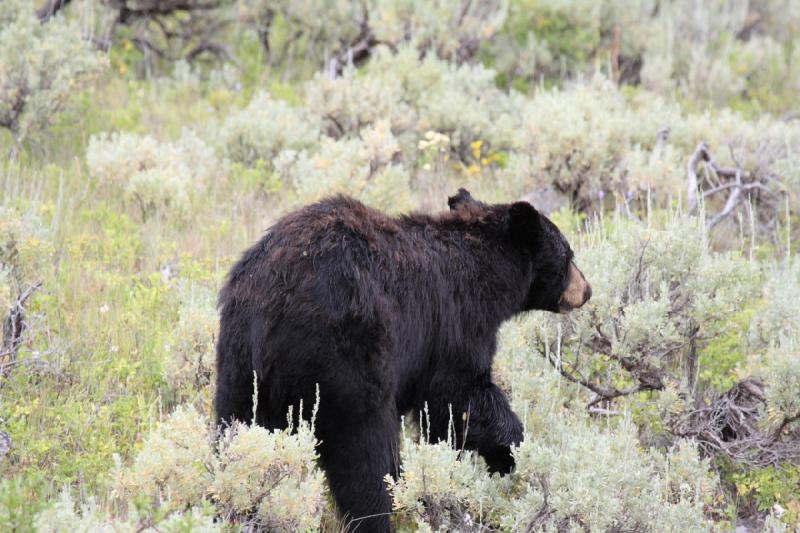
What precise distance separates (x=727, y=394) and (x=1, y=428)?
3.97m

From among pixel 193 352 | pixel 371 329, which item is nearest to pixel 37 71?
pixel 193 352

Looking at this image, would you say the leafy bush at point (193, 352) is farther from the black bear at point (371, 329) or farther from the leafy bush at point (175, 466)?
the leafy bush at point (175, 466)

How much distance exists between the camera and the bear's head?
498cm

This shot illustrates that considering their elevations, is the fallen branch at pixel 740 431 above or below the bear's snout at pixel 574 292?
below

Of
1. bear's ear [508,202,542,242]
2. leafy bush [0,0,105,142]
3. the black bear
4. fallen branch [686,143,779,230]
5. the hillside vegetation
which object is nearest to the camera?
the black bear

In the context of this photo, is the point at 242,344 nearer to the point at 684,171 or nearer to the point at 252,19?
the point at 684,171

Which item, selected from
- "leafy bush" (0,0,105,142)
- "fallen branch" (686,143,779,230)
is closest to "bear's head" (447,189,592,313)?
"fallen branch" (686,143,779,230)

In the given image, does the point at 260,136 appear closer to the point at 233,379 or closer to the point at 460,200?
the point at 460,200

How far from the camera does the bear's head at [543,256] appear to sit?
4977mm

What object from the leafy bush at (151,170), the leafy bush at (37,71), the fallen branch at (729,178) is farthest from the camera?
the leafy bush at (37,71)

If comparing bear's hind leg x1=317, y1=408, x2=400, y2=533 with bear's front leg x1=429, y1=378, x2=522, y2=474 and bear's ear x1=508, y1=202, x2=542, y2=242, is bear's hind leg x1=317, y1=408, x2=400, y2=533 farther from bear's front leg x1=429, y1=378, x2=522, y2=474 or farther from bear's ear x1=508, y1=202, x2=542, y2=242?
bear's ear x1=508, y1=202, x2=542, y2=242

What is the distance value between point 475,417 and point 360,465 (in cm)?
75

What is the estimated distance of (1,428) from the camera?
15.5 ft

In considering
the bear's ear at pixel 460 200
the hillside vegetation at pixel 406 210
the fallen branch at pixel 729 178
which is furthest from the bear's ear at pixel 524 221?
the fallen branch at pixel 729 178
